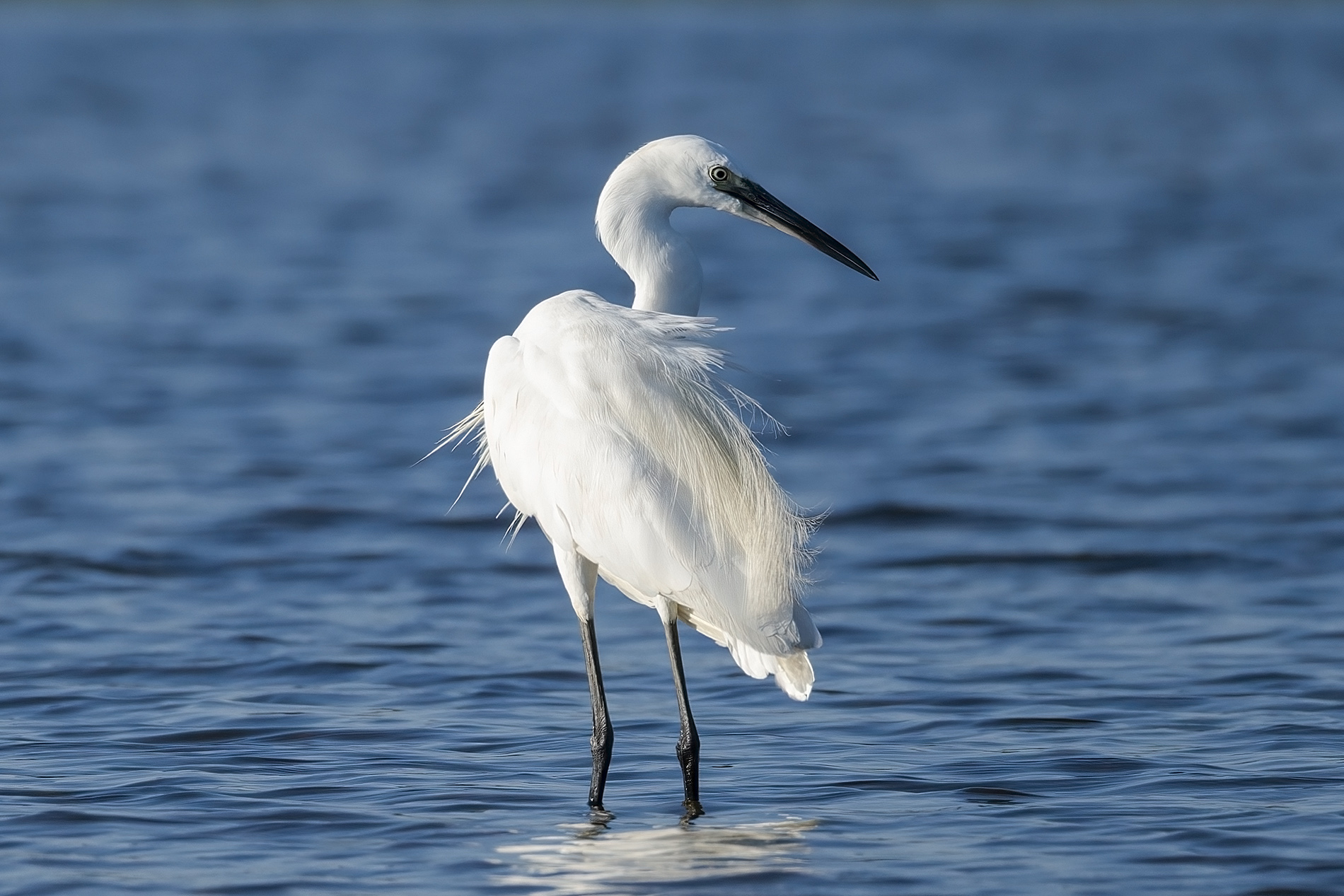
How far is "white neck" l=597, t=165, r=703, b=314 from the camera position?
5.82 metres

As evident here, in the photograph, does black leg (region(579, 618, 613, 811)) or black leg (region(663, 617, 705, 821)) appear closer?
black leg (region(663, 617, 705, 821))

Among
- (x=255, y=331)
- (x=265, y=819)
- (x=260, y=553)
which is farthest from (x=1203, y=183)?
(x=265, y=819)

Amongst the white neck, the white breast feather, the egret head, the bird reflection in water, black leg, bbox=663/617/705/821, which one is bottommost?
the bird reflection in water

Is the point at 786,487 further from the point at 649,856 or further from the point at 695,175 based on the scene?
the point at 649,856

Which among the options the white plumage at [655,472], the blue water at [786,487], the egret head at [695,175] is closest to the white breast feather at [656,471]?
the white plumage at [655,472]

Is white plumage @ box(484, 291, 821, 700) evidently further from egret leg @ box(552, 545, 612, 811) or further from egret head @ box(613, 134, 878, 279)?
egret head @ box(613, 134, 878, 279)

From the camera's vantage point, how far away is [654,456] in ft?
18.6

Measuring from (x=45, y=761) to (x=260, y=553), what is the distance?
3.01 meters

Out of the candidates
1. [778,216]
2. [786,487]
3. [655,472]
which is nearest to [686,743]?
[655,472]

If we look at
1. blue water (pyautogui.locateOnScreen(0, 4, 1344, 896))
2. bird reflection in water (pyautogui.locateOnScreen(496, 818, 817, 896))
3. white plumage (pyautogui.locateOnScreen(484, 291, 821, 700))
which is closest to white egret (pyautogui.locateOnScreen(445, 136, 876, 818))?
white plumage (pyautogui.locateOnScreen(484, 291, 821, 700))

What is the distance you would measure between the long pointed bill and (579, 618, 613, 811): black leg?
142 centimetres

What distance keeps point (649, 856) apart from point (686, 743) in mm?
507

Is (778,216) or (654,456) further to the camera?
(778,216)

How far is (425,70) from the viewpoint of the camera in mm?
41344
